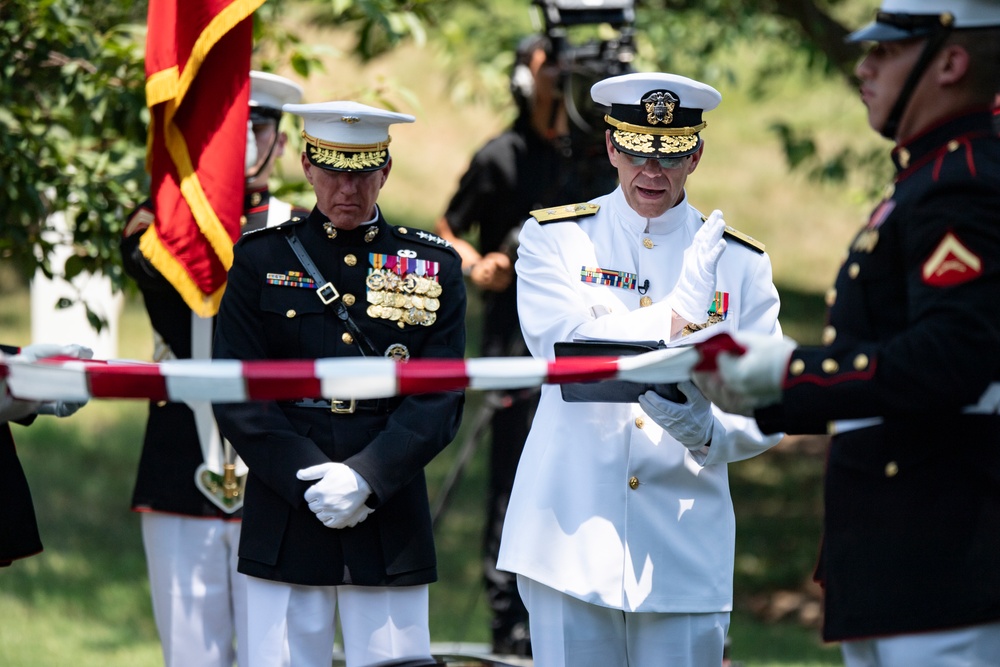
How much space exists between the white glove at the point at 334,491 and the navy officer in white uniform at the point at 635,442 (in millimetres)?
428

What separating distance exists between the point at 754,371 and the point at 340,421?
1390mm

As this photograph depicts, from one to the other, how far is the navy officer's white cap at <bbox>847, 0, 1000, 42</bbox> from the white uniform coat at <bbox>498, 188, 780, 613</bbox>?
967 mm

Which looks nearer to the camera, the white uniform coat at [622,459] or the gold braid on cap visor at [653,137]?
the white uniform coat at [622,459]

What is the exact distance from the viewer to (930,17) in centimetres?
273

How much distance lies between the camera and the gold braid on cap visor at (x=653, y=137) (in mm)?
3623

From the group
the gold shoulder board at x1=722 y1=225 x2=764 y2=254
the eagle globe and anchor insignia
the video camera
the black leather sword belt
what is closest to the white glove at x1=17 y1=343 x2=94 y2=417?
the black leather sword belt

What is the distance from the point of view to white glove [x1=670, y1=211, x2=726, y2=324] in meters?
3.41

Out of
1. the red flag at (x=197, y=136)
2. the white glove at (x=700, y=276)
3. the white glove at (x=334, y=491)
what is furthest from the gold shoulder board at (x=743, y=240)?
the red flag at (x=197, y=136)

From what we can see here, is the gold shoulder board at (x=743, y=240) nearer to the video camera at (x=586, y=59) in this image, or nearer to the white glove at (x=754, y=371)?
the white glove at (x=754, y=371)

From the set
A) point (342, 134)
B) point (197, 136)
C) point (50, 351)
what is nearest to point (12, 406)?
point (50, 351)

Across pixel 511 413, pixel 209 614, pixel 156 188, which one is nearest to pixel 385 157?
pixel 156 188

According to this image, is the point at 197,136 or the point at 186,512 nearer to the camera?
the point at 186,512

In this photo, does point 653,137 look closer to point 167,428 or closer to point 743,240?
point 743,240

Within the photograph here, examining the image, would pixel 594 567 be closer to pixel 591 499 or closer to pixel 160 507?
pixel 591 499
